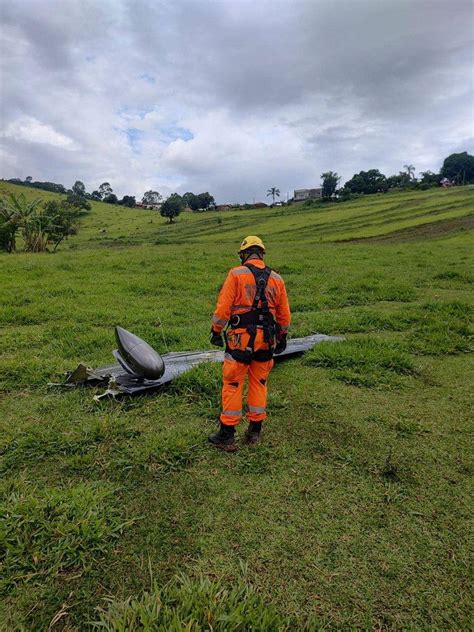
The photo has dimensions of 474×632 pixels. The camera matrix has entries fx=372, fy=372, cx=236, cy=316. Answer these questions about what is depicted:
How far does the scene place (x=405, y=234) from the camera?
114ft

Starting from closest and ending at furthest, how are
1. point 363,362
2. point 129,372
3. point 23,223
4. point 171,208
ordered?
point 129,372
point 363,362
point 23,223
point 171,208

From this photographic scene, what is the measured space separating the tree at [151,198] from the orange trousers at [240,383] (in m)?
142

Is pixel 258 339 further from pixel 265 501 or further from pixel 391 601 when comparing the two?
pixel 391 601

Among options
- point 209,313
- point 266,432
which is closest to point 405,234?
point 209,313

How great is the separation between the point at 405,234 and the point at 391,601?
36.8m

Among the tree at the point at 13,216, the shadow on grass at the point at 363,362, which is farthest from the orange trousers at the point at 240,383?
the tree at the point at 13,216

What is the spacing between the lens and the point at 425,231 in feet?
115

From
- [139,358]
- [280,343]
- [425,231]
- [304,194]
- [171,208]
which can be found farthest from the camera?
[304,194]

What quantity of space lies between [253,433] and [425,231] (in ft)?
121

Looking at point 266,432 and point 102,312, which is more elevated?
point 102,312

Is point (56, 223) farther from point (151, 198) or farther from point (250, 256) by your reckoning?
point (151, 198)

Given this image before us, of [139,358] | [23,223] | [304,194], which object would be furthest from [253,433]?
[304,194]

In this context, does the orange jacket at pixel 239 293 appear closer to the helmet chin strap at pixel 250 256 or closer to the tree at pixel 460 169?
the helmet chin strap at pixel 250 256

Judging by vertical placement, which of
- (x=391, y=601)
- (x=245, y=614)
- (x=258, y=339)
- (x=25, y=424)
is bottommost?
(x=391, y=601)
